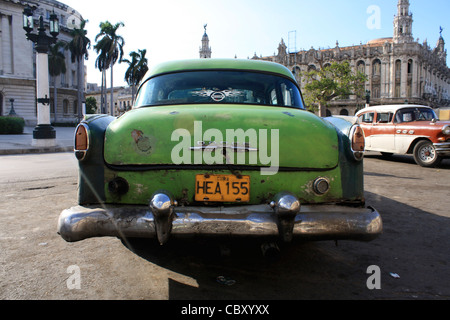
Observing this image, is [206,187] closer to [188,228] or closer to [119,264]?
[188,228]

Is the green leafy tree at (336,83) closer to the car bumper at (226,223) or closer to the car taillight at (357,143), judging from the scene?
the car taillight at (357,143)

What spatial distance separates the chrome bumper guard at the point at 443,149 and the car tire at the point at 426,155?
0.37ft

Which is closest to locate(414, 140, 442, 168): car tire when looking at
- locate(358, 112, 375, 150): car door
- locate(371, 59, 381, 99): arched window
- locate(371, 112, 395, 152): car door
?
locate(371, 112, 395, 152): car door

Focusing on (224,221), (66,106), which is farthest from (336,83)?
(224,221)

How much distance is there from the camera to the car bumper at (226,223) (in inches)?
89.7

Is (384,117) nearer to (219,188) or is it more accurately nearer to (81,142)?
(219,188)

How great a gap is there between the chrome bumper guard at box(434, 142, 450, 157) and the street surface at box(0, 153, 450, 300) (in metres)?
6.21

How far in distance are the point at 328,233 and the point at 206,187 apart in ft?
3.00

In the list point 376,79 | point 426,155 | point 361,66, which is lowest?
point 426,155

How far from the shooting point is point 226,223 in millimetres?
2271

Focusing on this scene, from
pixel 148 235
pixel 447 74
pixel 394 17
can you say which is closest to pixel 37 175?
pixel 148 235

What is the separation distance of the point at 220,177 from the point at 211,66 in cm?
161

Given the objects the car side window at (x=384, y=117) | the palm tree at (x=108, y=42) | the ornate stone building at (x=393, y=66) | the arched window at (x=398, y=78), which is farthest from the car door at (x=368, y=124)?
the arched window at (x=398, y=78)

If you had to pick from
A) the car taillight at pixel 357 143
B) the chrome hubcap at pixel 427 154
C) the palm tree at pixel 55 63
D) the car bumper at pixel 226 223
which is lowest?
the car bumper at pixel 226 223
